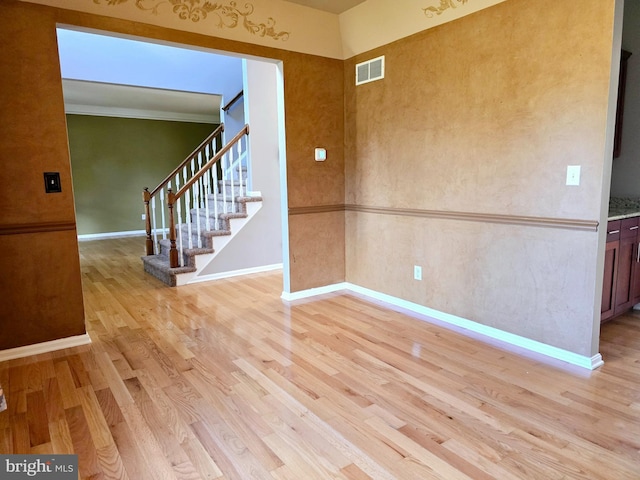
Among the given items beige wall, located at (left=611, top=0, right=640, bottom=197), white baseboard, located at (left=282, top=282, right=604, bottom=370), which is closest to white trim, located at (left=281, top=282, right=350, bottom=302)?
white baseboard, located at (left=282, top=282, right=604, bottom=370)

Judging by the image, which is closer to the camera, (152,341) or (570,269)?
(570,269)

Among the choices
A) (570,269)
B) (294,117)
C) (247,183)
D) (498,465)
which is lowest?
(498,465)

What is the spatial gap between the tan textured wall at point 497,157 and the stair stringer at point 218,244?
63.8 inches

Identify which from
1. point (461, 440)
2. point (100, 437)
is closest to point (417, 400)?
point (461, 440)

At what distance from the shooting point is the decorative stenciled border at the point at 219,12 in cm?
285

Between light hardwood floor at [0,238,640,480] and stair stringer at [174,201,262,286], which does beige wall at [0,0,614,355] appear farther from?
stair stringer at [174,201,262,286]

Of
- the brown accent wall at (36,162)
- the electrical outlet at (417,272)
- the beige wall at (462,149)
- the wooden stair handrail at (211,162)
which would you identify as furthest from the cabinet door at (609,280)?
the wooden stair handrail at (211,162)

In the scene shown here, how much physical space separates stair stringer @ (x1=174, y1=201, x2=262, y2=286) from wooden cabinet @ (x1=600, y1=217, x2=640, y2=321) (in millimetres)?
3407

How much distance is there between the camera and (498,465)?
1.61m

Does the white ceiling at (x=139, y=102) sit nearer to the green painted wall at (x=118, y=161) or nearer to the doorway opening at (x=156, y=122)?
the doorway opening at (x=156, y=122)

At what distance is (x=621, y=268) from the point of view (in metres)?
2.86

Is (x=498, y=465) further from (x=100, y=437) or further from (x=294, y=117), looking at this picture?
(x=294, y=117)

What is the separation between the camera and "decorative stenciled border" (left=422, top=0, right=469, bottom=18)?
9.28 ft

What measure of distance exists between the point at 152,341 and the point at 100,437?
1130 mm
